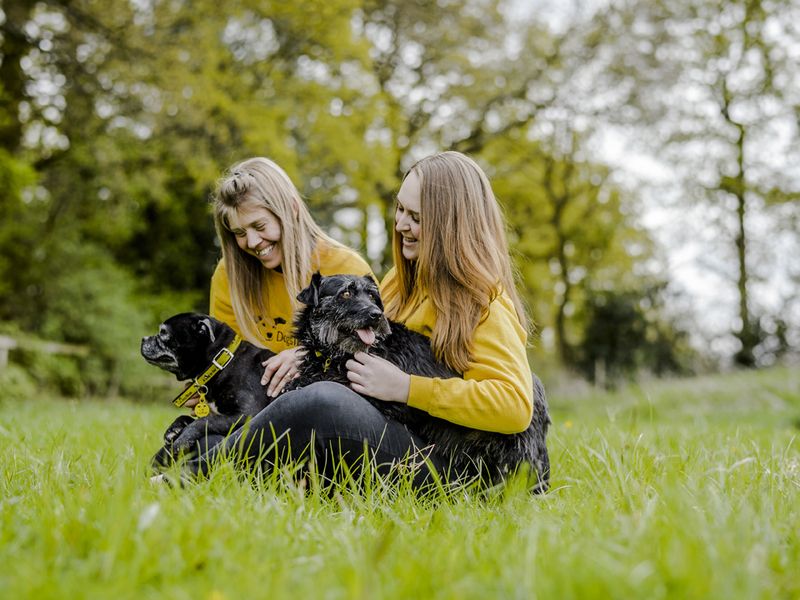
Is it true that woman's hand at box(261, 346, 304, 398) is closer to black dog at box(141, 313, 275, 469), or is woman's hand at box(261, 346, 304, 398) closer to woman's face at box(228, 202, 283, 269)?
black dog at box(141, 313, 275, 469)

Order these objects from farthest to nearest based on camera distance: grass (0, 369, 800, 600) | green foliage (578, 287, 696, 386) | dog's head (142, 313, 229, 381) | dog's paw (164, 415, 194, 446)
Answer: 1. green foliage (578, 287, 696, 386)
2. dog's head (142, 313, 229, 381)
3. dog's paw (164, 415, 194, 446)
4. grass (0, 369, 800, 600)

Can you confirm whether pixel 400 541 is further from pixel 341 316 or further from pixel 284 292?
pixel 284 292

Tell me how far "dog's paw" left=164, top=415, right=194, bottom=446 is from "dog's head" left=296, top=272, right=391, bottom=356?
0.86 meters

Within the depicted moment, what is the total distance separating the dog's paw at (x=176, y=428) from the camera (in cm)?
397

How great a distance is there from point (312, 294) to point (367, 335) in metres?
0.44

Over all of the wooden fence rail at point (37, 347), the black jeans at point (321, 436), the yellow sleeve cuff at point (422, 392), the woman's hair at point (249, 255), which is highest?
the woman's hair at point (249, 255)

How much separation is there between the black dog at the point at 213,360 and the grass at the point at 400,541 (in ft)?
3.74

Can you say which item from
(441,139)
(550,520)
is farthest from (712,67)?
(550,520)

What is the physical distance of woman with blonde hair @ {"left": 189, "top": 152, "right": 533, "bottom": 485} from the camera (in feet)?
10.4

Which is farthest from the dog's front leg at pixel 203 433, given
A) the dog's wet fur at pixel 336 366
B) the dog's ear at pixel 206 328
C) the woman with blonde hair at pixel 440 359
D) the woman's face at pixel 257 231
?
the woman's face at pixel 257 231

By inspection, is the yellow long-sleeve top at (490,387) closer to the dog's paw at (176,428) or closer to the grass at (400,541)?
the grass at (400,541)

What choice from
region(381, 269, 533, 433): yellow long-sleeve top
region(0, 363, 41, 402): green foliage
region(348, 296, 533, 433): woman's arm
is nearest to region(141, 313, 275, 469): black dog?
region(348, 296, 533, 433): woman's arm

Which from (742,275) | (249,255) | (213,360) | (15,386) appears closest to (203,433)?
(213,360)

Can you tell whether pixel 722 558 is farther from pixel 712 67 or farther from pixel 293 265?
pixel 712 67
